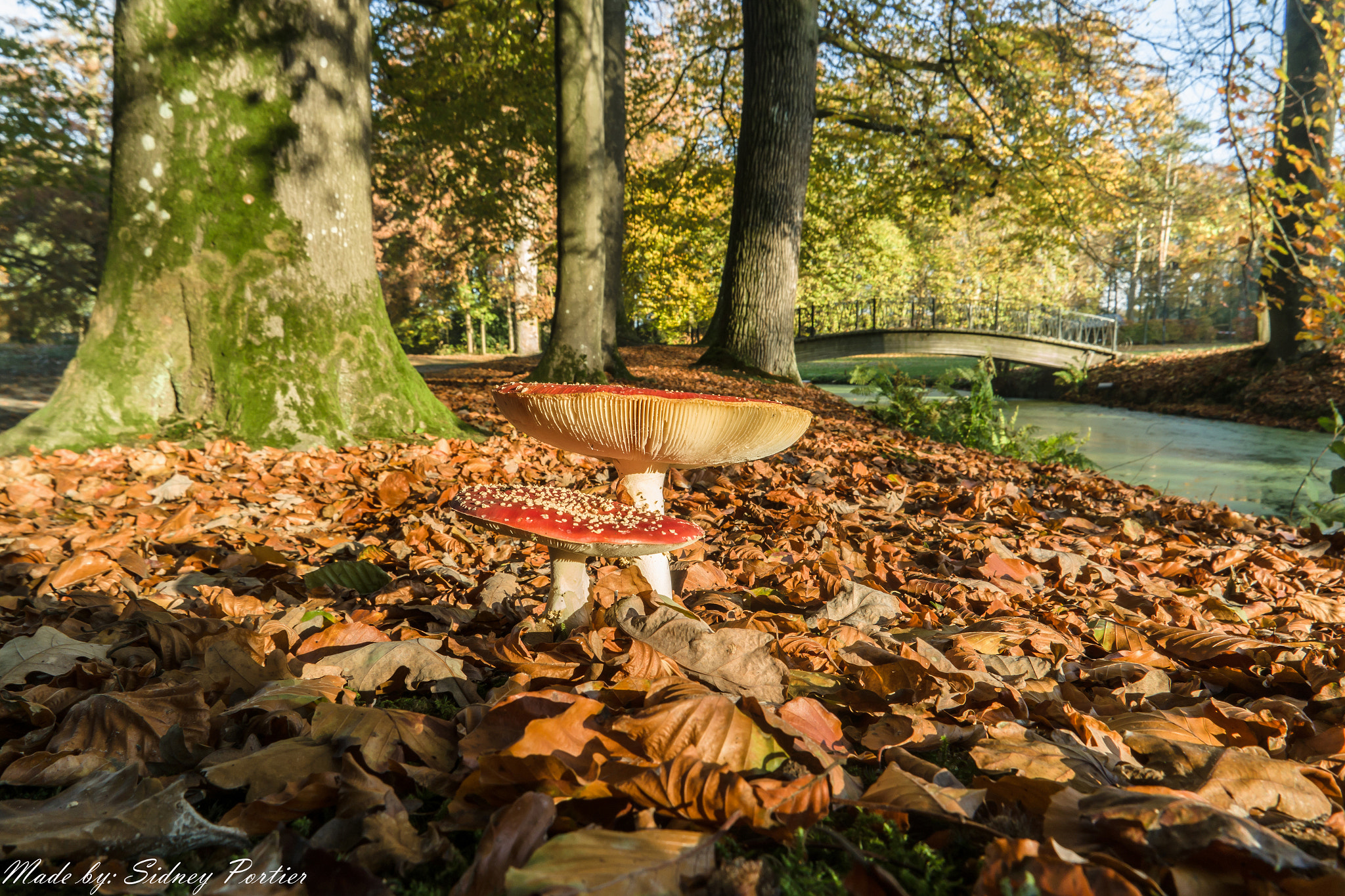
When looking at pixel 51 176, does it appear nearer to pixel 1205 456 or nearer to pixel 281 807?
pixel 281 807

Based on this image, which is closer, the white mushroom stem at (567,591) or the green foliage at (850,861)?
the green foliage at (850,861)

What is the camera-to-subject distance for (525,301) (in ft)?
86.2

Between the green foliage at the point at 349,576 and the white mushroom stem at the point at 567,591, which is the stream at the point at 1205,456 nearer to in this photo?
the white mushroom stem at the point at 567,591

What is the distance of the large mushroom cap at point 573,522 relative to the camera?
1493 millimetres

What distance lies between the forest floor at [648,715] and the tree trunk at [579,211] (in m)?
3.48

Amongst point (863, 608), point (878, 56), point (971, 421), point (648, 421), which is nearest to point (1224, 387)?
point (878, 56)

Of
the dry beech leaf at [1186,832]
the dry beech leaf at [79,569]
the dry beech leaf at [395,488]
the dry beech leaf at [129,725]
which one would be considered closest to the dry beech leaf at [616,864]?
the dry beech leaf at [1186,832]

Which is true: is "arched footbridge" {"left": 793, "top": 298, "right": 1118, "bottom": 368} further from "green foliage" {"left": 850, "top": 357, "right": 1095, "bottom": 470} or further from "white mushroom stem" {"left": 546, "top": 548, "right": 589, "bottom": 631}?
"white mushroom stem" {"left": 546, "top": 548, "right": 589, "bottom": 631}

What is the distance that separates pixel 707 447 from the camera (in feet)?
6.10

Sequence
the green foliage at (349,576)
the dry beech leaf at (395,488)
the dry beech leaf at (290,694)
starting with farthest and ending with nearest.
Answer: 1. the dry beech leaf at (395,488)
2. the green foliage at (349,576)
3. the dry beech leaf at (290,694)

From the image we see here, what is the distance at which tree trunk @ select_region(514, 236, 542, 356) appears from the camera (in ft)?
84.5

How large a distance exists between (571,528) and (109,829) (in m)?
0.88

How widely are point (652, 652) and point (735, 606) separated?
2.38ft

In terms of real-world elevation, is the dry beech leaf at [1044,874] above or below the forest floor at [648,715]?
above
